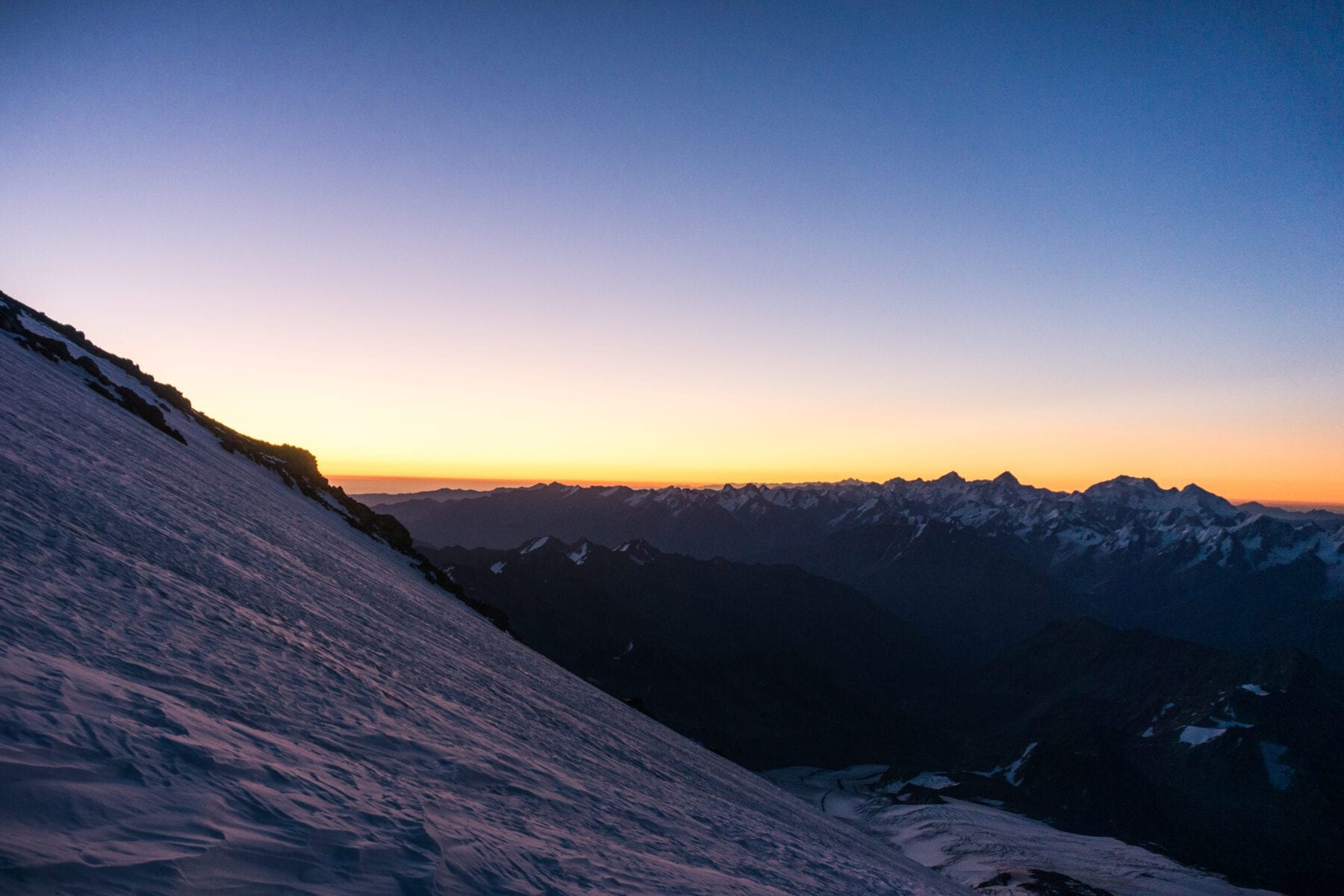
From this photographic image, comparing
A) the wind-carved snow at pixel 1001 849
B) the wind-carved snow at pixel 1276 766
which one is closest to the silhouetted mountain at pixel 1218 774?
the wind-carved snow at pixel 1276 766

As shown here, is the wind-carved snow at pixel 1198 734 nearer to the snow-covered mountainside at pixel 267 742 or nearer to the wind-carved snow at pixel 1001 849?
the wind-carved snow at pixel 1001 849

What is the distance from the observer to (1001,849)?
96.8 m

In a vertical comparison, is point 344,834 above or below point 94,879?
below

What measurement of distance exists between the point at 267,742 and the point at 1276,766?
210377 millimetres

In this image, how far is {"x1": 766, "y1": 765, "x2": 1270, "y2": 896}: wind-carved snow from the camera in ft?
281

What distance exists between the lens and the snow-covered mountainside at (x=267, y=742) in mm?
4801

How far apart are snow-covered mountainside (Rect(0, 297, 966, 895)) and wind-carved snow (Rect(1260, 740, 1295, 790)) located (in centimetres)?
18560

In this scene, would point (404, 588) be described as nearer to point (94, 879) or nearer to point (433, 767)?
point (433, 767)

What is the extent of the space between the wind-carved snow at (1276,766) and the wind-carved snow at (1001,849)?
73.0 metres

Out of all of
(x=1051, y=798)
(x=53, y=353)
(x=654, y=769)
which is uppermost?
(x=53, y=353)

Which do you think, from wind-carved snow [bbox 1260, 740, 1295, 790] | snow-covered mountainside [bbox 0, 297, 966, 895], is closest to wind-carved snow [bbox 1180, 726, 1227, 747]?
wind-carved snow [bbox 1260, 740, 1295, 790]

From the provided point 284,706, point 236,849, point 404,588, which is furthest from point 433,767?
point 404,588

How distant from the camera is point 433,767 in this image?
8820mm

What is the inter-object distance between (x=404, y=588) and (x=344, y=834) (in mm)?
24844
